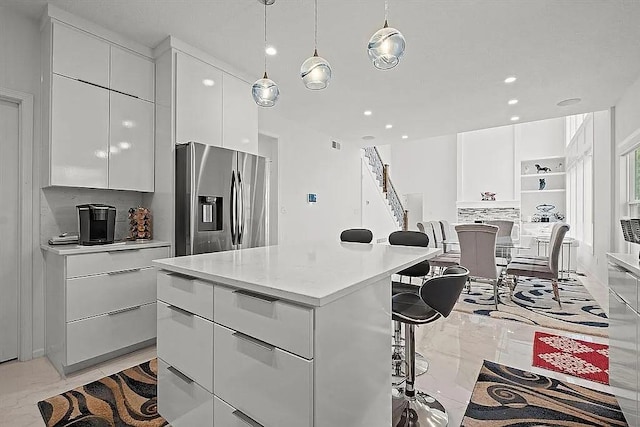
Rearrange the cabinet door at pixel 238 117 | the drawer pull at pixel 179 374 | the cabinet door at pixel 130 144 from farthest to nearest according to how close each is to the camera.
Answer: the cabinet door at pixel 238 117 → the cabinet door at pixel 130 144 → the drawer pull at pixel 179 374

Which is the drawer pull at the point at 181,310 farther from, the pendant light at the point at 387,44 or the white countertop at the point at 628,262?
the white countertop at the point at 628,262

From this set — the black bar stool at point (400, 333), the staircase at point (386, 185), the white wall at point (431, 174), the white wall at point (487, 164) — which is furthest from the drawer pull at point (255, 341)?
the white wall at point (431, 174)

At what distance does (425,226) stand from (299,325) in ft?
16.1

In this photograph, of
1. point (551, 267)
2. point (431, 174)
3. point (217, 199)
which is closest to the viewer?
point (217, 199)

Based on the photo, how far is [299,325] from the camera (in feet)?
3.51

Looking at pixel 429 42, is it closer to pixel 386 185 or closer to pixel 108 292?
pixel 108 292

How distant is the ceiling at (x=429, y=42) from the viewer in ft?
8.49

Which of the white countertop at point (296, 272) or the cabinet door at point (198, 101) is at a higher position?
the cabinet door at point (198, 101)

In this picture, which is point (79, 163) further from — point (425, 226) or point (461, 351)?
point (425, 226)

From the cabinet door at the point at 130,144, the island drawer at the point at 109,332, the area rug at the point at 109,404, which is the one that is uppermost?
the cabinet door at the point at 130,144

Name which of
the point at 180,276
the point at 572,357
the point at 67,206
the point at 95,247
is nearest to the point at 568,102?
the point at 572,357

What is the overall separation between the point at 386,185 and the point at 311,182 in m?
4.05

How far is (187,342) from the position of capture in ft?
5.03

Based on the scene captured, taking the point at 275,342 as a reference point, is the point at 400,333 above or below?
below
